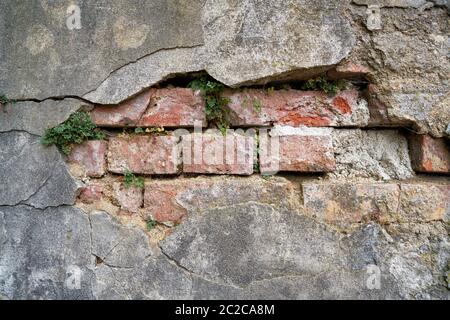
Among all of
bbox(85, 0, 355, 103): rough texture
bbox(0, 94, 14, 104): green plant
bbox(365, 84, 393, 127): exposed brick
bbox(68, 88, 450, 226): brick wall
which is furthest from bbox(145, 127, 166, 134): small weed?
bbox(365, 84, 393, 127): exposed brick

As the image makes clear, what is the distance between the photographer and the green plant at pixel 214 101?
54.6 inches

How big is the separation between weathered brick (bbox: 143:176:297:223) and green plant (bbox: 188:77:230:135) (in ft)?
0.65

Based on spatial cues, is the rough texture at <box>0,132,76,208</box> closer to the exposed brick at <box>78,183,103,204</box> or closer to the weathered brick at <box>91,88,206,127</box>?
the exposed brick at <box>78,183,103,204</box>

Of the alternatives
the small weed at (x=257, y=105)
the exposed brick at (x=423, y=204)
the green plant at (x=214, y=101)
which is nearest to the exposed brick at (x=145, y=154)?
the green plant at (x=214, y=101)

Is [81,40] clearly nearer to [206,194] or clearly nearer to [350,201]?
[206,194]

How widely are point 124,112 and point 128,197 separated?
0.30 meters

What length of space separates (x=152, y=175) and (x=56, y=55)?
0.54 m

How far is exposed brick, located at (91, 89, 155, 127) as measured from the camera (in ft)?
4.58

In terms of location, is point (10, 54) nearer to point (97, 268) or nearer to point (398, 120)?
point (97, 268)

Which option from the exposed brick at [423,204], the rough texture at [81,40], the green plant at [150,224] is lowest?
the green plant at [150,224]

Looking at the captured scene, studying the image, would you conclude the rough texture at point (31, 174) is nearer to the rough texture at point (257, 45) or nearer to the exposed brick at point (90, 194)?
the exposed brick at point (90, 194)

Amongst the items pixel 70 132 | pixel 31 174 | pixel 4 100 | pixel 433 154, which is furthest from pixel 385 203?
pixel 4 100

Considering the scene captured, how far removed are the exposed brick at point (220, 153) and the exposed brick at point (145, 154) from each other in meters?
0.05

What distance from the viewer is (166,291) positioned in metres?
1.36
